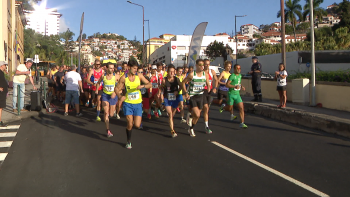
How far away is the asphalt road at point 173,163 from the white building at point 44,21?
8414 centimetres

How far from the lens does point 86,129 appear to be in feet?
30.7

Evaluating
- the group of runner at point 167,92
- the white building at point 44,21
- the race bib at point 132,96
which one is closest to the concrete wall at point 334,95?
the group of runner at point 167,92

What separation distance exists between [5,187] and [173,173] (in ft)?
8.35

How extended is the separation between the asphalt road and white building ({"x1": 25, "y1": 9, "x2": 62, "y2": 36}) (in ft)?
276

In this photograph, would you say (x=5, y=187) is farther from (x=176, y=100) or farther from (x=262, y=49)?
(x=262, y=49)

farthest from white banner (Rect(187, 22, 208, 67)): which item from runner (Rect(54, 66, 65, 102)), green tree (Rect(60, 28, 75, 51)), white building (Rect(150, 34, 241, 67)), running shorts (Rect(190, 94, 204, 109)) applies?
green tree (Rect(60, 28, 75, 51))

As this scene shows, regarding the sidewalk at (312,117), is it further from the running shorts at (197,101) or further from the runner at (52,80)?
the runner at (52,80)

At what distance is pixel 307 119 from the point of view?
9625mm

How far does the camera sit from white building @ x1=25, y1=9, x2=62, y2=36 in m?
89.0

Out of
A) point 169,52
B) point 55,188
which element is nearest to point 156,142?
point 55,188

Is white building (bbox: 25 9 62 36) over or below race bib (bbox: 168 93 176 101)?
over

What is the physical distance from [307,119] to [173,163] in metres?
5.47

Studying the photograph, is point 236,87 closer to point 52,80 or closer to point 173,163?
point 173,163

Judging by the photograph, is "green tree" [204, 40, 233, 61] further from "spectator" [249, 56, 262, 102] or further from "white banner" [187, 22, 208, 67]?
"spectator" [249, 56, 262, 102]
